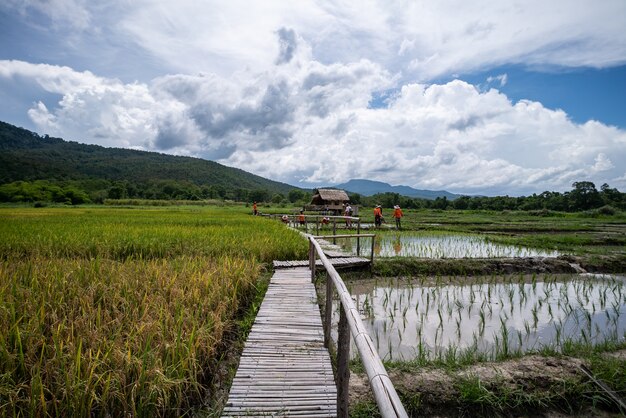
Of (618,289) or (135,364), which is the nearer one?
(135,364)

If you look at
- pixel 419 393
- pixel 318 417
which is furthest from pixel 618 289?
pixel 318 417

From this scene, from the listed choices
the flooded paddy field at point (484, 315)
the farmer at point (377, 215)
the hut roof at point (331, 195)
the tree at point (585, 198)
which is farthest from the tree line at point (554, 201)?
the flooded paddy field at point (484, 315)

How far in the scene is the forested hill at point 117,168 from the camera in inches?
3562

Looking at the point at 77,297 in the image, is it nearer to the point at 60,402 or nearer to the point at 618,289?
the point at 60,402

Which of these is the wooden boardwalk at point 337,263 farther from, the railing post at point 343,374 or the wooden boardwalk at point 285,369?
the railing post at point 343,374

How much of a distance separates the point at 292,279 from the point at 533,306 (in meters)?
5.04

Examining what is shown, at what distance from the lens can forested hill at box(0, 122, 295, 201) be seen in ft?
297

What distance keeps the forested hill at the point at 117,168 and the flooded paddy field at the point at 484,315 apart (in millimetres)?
87216

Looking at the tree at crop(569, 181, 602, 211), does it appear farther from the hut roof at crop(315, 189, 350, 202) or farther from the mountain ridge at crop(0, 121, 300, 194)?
the mountain ridge at crop(0, 121, 300, 194)

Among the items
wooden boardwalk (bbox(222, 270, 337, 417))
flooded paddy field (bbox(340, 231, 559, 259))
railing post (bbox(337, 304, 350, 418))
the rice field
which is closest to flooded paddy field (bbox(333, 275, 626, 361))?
wooden boardwalk (bbox(222, 270, 337, 417))

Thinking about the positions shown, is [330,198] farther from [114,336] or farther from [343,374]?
[343,374]

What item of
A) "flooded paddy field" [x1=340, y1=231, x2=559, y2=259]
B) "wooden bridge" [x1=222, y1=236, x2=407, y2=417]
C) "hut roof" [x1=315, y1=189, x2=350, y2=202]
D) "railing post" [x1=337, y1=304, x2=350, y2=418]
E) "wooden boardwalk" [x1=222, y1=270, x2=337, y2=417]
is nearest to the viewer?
"wooden bridge" [x1=222, y1=236, x2=407, y2=417]

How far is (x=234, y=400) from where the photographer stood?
2855 mm

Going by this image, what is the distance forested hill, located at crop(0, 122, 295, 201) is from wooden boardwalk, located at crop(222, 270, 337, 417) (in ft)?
292
